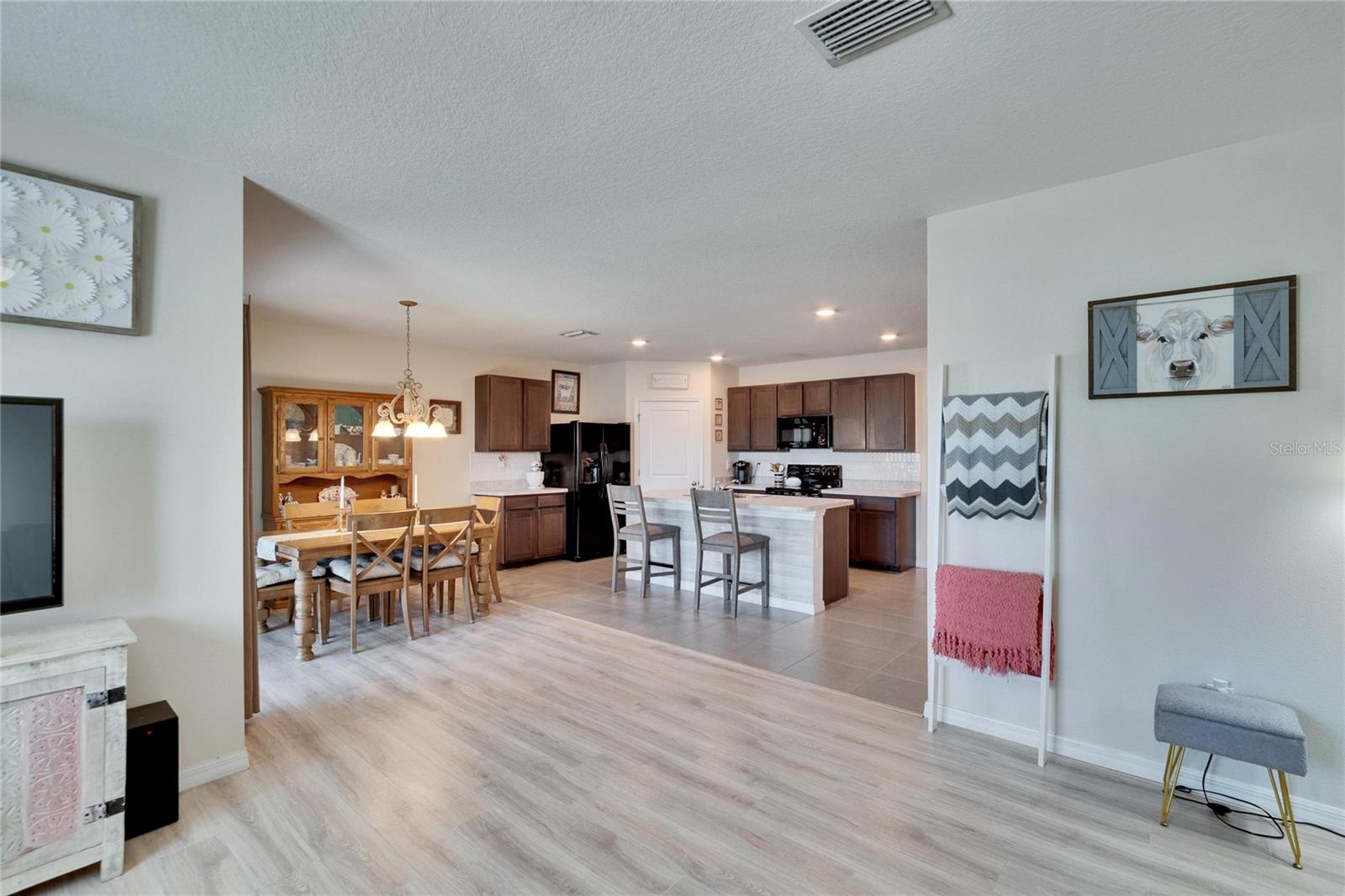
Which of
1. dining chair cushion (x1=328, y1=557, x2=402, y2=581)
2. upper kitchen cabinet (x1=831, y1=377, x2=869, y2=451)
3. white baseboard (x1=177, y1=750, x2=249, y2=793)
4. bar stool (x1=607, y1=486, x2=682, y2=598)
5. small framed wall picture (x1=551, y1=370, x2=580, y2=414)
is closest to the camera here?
white baseboard (x1=177, y1=750, x2=249, y2=793)

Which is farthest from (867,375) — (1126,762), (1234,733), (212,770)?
(212,770)

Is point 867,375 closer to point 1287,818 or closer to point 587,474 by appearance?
point 587,474

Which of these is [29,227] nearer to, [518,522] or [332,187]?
[332,187]

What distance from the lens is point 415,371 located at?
6445 millimetres

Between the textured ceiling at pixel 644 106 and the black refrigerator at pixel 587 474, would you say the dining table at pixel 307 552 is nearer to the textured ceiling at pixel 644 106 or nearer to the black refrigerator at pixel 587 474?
the textured ceiling at pixel 644 106

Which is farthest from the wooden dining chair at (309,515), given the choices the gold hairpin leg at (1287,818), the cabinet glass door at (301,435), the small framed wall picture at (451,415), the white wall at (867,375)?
the gold hairpin leg at (1287,818)

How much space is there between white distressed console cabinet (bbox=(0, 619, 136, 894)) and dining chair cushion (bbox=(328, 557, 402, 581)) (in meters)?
2.12

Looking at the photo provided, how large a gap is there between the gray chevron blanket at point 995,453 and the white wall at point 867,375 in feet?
14.1

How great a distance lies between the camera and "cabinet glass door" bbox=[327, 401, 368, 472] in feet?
17.8

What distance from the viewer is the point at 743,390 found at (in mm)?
8289

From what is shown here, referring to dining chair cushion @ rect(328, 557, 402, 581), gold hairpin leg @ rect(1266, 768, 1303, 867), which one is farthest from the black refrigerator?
gold hairpin leg @ rect(1266, 768, 1303, 867)

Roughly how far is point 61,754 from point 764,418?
281 inches

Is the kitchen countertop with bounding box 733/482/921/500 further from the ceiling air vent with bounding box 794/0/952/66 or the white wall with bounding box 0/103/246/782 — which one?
the white wall with bounding box 0/103/246/782

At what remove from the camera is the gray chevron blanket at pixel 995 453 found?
264 cm
